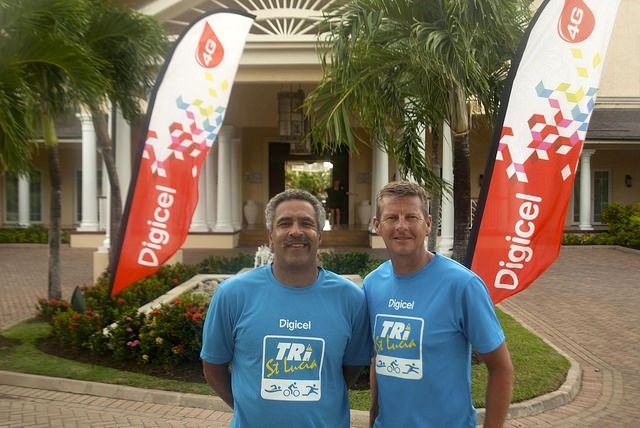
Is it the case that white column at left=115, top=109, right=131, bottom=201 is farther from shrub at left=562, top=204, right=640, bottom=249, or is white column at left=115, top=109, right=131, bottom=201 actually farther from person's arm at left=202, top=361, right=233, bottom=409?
shrub at left=562, top=204, right=640, bottom=249

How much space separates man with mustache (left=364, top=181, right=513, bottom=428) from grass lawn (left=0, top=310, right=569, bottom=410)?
10.3 feet

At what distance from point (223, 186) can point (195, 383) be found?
43.4 feet

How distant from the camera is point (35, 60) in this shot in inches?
263

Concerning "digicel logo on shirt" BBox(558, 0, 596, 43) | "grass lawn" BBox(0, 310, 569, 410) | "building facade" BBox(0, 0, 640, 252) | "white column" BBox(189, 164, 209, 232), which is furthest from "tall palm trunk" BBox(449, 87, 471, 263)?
"white column" BBox(189, 164, 209, 232)

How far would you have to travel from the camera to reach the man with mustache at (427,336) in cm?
238

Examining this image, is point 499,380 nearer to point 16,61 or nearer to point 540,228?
point 540,228

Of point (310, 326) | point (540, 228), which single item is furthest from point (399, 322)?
point (540, 228)

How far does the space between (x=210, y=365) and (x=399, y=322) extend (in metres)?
0.81

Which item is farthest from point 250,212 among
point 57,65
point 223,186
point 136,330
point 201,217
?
point 57,65

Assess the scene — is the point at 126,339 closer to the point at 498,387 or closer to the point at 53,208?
the point at 53,208

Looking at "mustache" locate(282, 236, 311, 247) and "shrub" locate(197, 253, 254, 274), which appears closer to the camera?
"mustache" locate(282, 236, 311, 247)

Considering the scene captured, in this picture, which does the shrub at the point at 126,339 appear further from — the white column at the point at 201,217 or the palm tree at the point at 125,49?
the white column at the point at 201,217

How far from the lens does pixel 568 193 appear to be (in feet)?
16.7

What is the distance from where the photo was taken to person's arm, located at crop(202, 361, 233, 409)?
8.55ft
